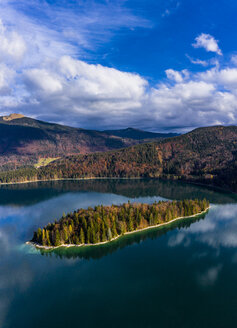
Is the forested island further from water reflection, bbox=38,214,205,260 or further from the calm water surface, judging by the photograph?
the calm water surface

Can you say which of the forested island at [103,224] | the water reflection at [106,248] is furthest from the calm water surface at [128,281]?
the forested island at [103,224]

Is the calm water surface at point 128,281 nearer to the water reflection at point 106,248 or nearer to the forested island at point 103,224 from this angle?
the water reflection at point 106,248

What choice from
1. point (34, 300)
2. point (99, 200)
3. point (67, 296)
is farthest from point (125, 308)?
point (99, 200)

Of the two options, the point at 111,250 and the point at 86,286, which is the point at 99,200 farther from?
the point at 86,286

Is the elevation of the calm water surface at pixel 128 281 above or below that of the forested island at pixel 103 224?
below

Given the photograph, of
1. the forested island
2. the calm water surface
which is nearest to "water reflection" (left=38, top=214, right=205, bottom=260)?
the calm water surface
